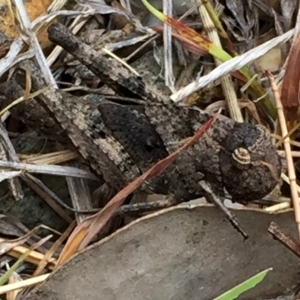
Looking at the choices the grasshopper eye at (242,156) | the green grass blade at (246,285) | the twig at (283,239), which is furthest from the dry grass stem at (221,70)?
the green grass blade at (246,285)

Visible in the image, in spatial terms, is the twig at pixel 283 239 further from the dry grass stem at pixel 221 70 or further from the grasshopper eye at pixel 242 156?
the dry grass stem at pixel 221 70

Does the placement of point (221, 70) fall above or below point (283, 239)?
above

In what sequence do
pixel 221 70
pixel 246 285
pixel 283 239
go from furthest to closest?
pixel 221 70, pixel 283 239, pixel 246 285

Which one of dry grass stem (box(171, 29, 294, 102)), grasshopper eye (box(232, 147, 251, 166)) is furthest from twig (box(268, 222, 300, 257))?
dry grass stem (box(171, 29, 294, 102))

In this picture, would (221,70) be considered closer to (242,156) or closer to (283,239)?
(242,156)

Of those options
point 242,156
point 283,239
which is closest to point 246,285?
point 283,239

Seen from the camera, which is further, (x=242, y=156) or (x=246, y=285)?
(x=242, y=156)

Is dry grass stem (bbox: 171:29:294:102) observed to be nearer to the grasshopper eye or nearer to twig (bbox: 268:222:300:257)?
the grasshopper eye

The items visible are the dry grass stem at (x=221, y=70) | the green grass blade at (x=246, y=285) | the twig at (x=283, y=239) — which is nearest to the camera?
the green grass blade at (x=246, y=285)

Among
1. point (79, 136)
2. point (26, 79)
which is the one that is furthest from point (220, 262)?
point (26, 79)

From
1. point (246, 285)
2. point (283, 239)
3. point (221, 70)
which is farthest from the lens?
point (221, 70)
